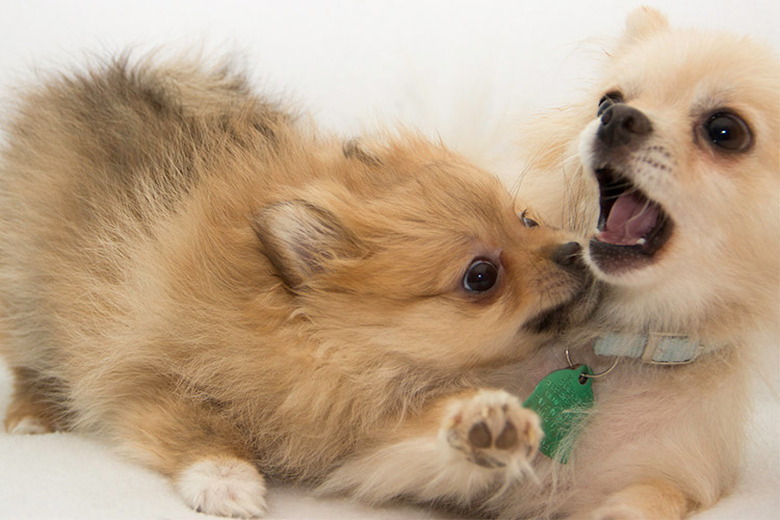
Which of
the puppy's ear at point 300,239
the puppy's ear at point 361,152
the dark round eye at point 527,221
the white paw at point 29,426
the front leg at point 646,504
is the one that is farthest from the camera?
the white paw at point 29,426

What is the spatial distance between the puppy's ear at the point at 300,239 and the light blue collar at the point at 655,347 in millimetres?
763

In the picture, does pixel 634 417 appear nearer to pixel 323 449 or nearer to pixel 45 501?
pixel 323 449

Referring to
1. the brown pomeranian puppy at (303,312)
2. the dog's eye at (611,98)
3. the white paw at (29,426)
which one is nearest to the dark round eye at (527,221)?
the brown pomeranian puppy at (303,312)

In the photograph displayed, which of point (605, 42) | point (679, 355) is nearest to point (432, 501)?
point (679, 355)

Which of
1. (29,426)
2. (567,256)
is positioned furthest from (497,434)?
(29,426)

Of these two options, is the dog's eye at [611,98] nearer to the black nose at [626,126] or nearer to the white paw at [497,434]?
the black nose at [626,126]

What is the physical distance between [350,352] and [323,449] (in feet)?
0.90

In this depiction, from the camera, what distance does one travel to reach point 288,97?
12.0 feet

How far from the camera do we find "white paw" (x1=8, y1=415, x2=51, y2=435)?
285 cm

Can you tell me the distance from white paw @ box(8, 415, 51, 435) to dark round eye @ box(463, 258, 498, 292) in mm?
1605

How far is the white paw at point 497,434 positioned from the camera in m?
1.87

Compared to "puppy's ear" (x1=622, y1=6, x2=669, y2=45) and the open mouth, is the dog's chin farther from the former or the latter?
"puppy's ear" (x1=622, y1=6, x2=669, y2=45)

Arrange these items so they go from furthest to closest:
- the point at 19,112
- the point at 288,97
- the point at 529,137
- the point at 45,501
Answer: the point at 288,97, the point at 19,112, the point at 529,137, the point at 45,501

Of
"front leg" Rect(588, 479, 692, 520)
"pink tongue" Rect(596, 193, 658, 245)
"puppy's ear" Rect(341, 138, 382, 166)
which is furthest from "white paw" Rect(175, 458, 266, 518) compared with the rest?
"pink tongue" Rect(596, 193, 658, 245)
